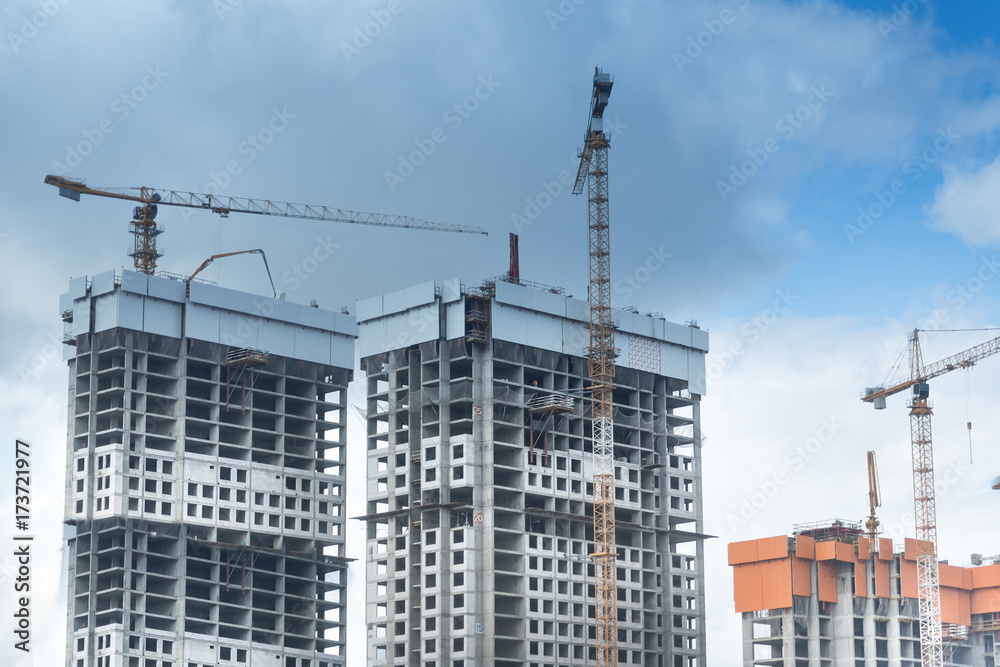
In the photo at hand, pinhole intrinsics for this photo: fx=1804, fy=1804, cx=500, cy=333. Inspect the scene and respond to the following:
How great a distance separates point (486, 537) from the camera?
200m

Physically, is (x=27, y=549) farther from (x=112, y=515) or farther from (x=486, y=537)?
(x=486, y=537)

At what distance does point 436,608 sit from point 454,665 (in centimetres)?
660

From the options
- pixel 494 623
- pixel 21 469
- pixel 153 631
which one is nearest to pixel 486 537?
pixel 494 623

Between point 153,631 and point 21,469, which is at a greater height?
point 21,469

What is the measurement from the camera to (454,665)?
197750mm

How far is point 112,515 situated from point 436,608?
37.4 meters

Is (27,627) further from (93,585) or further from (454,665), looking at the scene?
(454,665)

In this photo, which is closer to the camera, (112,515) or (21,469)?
(21,469)

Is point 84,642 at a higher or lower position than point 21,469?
lower

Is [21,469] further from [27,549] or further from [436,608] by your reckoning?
[436,608]

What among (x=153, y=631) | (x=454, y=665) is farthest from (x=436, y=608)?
(x=153, y=631)

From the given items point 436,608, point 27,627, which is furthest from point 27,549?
point 436,608

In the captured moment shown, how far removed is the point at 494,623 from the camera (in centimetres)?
19912

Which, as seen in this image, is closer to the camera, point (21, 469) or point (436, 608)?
point (21, 469)
